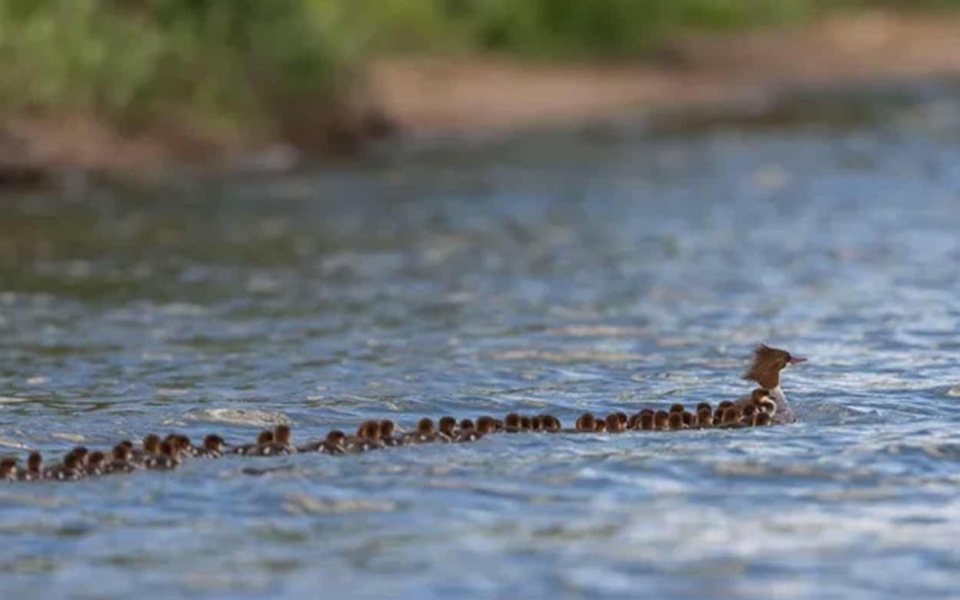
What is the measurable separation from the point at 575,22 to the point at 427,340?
852 inches

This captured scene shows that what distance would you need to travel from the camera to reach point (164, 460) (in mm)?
11625

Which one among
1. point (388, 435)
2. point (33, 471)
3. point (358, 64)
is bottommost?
point (33, 471)

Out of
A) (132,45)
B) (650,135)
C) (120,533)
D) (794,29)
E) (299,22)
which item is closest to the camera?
(120,533)

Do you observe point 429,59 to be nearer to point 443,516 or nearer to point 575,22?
point 575,22

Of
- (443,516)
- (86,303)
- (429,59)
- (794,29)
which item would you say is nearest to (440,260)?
(86,303)

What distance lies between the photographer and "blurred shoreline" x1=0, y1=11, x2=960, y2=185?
89.6 ft

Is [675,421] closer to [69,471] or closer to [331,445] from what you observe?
[331,445]

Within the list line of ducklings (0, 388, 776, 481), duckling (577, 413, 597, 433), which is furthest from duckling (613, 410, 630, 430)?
duckling (577, 413, 597, 433)

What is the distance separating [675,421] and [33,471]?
3244 mm

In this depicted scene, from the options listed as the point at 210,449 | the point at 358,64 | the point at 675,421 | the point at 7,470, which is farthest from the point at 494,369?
the point at 358,64

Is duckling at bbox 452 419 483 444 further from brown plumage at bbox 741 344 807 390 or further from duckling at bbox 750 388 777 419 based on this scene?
brown plumage at bbox 741 344 807 390

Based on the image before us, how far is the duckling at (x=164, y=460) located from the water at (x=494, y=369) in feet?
0.22

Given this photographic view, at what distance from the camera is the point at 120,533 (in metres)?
10.6

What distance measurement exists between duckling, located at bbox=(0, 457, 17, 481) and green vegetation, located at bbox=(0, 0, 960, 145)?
48.8 feet
